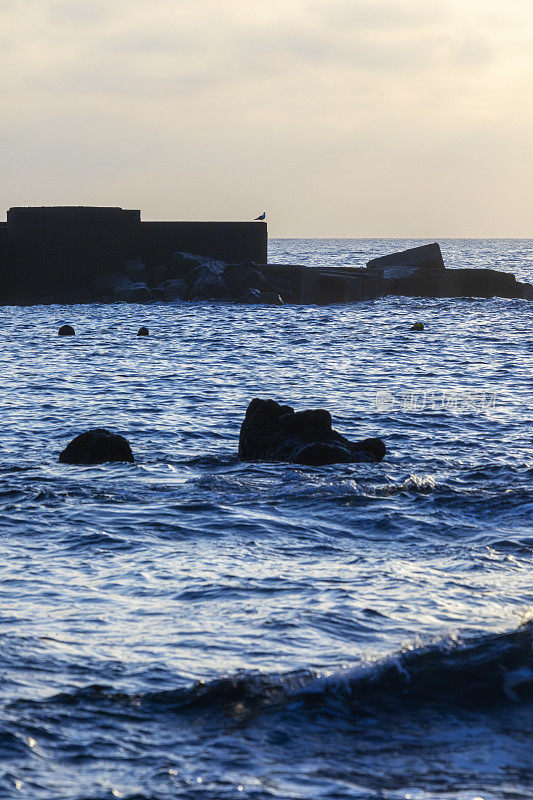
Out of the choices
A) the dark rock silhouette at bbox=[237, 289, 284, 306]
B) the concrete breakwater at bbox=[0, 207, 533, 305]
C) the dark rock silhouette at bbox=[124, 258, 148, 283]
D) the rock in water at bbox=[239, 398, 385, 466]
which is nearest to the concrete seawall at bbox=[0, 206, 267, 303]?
the concrete breakwater at bbox=[0, 207, 533, 305]

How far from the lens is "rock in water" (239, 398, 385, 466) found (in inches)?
478

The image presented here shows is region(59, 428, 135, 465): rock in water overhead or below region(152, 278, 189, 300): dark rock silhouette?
below

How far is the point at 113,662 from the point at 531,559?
149 inches

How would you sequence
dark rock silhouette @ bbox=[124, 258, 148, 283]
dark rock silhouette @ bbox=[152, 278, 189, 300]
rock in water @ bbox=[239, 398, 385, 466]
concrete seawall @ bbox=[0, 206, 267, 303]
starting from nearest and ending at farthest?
rock in water @ bbox=[239, 398, 385, 466]
concrete seawall @ bbox=[0, 206, 267, 303]
dark rock silhouette @ bbox=[124, 258, 148, 283]
dark rock silhouette @ bbox=[152, 278, 189, 300]

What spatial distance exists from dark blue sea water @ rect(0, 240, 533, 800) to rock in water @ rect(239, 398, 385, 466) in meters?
0.37

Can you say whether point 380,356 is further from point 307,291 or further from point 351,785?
point 351,785

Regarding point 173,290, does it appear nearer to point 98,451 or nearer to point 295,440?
point 295,440

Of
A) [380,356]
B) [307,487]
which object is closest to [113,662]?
[307,487]

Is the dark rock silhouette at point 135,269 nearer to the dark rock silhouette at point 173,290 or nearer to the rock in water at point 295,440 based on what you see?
the dark rock silhouette at point 173,290

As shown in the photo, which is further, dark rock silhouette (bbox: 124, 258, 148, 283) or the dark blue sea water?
dark rock silhouette (bbox: 124, 258, 148, 283)

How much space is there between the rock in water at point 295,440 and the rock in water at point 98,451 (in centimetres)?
149

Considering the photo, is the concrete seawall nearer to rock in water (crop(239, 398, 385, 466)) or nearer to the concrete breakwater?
the concrete breakwater

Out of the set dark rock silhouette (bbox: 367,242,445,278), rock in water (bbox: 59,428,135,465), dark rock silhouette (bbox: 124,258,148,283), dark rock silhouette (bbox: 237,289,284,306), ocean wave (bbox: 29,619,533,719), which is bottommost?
ocean wave (bbox: 29,619,533,719)

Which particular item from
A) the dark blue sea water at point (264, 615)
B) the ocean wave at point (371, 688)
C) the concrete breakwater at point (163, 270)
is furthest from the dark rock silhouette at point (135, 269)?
the ocean wave at point (371, 688)
